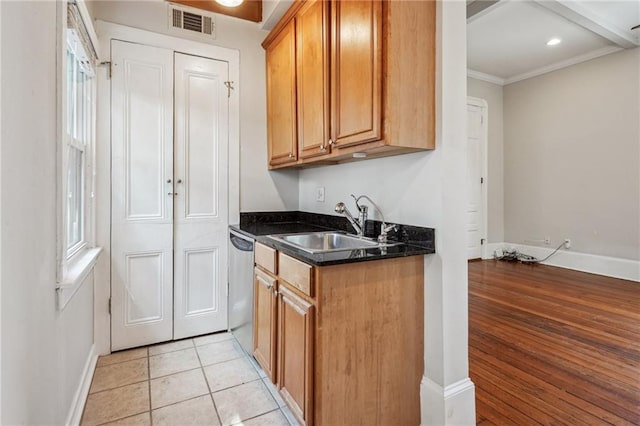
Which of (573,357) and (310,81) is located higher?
(310,81)

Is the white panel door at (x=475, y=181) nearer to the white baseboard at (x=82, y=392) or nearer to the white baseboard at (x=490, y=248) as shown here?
the white baseboard at (x=490, y=248)

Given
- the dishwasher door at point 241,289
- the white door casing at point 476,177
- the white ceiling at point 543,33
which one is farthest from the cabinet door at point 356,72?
the white door casing at point 476,177

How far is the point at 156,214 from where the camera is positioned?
247 cm

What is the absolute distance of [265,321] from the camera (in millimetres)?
1885

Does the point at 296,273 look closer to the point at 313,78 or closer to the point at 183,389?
the point at 183,389

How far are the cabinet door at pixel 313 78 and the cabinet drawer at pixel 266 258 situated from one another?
650 mm

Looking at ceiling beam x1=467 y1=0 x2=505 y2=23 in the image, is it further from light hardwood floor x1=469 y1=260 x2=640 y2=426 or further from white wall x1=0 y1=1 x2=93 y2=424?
white wall x1=0 y1=1 x2=93 y2=424

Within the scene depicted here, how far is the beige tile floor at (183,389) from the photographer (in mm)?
1672

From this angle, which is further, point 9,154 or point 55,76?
point 55,76

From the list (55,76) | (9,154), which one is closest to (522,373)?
(9,154)

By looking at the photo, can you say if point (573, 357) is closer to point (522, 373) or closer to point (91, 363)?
point (522, 373)

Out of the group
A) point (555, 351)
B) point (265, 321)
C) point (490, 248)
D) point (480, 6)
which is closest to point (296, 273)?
point (265, 321)

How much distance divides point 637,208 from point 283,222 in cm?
406

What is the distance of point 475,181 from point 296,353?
14.2ft
